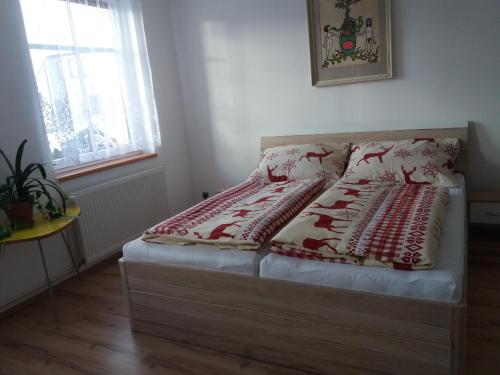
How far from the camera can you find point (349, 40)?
10.2 ft

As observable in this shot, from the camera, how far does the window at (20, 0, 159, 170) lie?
105 inches

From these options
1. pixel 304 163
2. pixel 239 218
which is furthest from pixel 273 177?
pixel 239 218

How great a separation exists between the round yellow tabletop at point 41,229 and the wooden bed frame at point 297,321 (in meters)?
0.50

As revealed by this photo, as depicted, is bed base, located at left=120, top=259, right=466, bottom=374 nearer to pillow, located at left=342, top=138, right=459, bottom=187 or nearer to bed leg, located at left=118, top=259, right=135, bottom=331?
bed leg, located at left=118, top=259, right=135, bottom=331

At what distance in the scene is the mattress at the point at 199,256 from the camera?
5.99ft

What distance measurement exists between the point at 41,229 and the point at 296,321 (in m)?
1.52

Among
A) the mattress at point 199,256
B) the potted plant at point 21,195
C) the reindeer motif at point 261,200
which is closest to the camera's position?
the mattress at point 199,256

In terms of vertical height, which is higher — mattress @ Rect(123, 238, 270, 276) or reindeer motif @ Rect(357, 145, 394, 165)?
reindeer motif @ Rect(357, 145, 394, 165)

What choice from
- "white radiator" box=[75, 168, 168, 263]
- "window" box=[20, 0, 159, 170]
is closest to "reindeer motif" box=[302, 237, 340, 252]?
"white radiator" box=[75, 168, 168, 263]

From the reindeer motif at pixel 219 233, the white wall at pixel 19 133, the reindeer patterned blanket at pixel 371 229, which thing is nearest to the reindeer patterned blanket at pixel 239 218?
the reindeer motif at pixel 219 233

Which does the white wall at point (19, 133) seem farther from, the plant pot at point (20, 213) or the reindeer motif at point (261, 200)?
the reindeer motif at point (261, 200)

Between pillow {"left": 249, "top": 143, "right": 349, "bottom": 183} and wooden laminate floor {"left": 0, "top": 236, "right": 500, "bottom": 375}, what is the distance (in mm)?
1102

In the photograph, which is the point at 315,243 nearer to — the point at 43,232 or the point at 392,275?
the point at 392,275

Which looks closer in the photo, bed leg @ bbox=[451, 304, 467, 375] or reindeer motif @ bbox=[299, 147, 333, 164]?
bed leg @ bbox=[451, 304, 467, 375]
